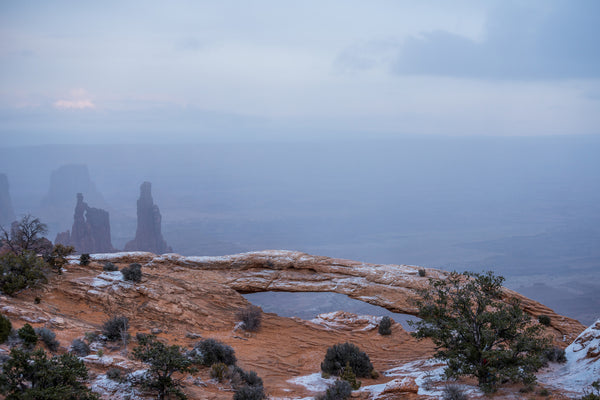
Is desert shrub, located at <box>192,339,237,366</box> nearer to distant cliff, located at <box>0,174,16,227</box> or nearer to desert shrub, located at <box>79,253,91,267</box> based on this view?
desert shrub, located at <box>79,253,91,267</box>

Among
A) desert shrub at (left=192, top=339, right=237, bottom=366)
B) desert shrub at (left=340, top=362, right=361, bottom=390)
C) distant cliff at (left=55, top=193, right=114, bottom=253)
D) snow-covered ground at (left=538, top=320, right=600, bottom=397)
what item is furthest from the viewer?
distant cliff at (left=55, top=193, right=114, bottom=253)

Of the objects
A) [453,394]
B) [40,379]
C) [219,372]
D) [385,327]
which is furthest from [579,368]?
[40,379]

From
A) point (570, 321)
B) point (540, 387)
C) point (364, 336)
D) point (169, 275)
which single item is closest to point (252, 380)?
point (540, 387)

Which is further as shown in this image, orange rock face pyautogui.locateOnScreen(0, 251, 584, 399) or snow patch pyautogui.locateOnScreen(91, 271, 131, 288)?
snow patch pyautogui.locateOnScreen(91, 271, 131, 288)

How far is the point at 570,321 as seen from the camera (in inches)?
835

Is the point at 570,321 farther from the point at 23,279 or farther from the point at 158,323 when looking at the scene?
the point at 23,279

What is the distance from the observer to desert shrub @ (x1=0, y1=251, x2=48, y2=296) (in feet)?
54.5

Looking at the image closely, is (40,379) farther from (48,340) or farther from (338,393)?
(338,393)

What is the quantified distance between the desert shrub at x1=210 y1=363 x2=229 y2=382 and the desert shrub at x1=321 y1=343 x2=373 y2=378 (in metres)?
4.49

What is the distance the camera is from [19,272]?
17531 mm

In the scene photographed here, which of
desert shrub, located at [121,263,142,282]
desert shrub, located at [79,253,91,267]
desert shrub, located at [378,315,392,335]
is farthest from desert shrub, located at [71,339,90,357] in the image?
desert shrub, located at [378,315,392,335]

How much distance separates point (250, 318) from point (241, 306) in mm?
2149

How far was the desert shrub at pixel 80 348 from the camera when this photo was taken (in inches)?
513

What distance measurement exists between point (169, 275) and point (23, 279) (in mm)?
8418
